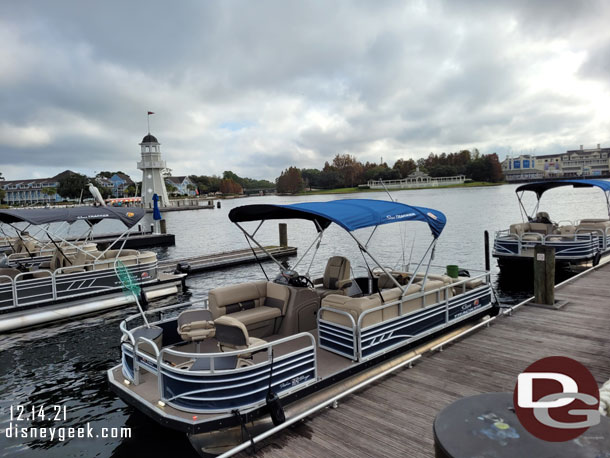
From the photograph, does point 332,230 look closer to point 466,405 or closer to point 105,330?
point 105,330

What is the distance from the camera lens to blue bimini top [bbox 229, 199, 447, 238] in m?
7.17

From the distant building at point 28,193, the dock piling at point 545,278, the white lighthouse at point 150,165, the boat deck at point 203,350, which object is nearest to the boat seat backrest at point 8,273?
the boat deck at point 203,350

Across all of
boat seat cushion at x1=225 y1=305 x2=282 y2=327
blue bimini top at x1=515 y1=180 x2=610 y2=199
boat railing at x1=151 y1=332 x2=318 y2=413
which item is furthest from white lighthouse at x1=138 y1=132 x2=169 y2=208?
boat railing at x1=151 y1=332 x2=318 y2=413

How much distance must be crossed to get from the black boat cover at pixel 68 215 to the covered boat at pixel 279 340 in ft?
24.0

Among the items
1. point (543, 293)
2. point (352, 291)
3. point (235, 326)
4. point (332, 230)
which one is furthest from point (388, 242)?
point (235, 326)

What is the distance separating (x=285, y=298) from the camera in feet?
26.8

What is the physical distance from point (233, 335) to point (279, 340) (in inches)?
32.9

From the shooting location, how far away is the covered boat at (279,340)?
5531 millimetres

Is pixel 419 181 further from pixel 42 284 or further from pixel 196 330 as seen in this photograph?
pixel 196 330

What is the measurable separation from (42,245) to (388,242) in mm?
21859

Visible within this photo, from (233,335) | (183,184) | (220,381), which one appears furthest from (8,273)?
(183,184)
